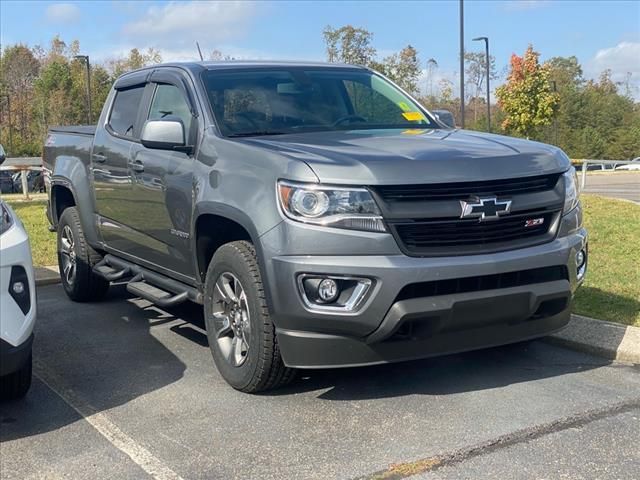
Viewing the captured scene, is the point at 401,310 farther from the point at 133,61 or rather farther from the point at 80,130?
the point at 133,61

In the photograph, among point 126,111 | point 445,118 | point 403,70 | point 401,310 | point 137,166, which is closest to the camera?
point 401,310

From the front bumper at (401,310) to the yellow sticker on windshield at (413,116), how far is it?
163 centimetres

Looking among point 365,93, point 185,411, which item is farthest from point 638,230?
point 185,411

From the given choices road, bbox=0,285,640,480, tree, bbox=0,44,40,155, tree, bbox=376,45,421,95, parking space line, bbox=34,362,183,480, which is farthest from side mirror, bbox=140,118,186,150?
tree, bbox=0,44,40,155

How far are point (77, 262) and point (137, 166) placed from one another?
1.65m

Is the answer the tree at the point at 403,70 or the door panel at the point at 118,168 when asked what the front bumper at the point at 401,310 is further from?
the tree at the point at 403,70

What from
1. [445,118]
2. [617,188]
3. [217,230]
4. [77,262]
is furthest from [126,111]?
[617,188]

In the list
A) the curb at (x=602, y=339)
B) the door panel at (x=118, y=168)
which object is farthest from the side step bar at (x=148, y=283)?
the curb at (x=602, y=339)

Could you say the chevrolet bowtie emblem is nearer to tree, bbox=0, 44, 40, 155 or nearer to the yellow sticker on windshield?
the yellow sticker on windshield

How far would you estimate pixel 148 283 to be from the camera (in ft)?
17.4

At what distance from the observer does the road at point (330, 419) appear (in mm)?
3203

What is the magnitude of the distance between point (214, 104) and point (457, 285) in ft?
6.37

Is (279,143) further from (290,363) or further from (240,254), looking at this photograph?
(290,363)

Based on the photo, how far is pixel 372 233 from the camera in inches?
139
